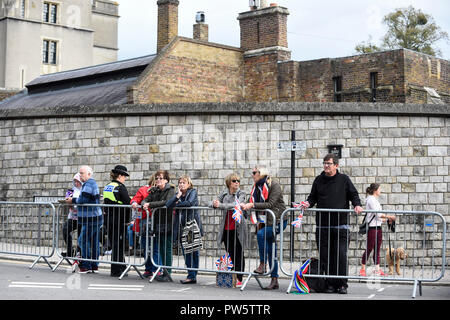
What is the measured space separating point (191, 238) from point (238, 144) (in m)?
6.82

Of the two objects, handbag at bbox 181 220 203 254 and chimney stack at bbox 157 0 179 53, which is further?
chimney stack at bbox 157 0 179 53

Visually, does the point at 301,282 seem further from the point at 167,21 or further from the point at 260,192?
the point at 167,21

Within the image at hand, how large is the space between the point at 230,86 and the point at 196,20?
27.8 ft

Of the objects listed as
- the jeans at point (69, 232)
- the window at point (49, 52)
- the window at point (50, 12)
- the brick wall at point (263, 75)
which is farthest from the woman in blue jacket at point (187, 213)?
the window at point (50, 12)

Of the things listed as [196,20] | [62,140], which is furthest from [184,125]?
[196,20]

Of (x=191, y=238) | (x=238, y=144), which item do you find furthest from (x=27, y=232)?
(x=191, y=238)

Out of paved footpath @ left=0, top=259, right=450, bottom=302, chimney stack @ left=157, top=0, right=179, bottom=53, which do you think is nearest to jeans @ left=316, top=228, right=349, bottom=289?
paved footpath @ left=0, top=259, right=450, bottom=302

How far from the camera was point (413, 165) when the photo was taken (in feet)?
56.3

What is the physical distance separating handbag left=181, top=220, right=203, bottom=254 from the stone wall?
6.47m

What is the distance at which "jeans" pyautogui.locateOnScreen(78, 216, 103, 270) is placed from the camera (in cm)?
1238

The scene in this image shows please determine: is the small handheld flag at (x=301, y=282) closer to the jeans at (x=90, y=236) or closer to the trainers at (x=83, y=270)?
the jeans at (x=90, y=236)

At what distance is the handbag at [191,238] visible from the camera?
11.5m

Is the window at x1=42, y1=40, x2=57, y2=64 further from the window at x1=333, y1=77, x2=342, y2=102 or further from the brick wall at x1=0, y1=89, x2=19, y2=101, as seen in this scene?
the window at x1=333, y1=77, x2=342, y2=102

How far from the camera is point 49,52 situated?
194ft
